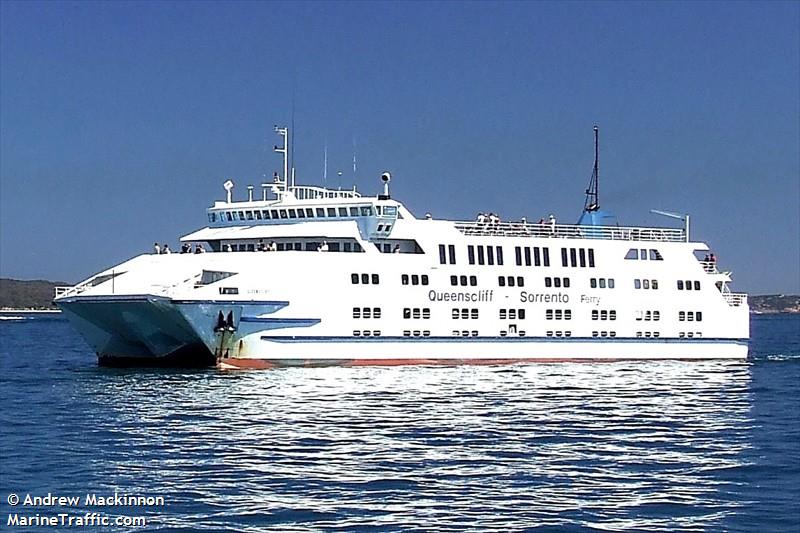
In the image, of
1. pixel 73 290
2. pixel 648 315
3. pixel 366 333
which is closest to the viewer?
pixel 73 290

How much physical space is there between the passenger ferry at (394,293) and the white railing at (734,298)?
14 cm

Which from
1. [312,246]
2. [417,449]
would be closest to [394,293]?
[312,246]

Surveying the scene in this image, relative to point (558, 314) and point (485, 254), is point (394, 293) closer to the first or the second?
point (485, 254)

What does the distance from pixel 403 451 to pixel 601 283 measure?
24.9 metres

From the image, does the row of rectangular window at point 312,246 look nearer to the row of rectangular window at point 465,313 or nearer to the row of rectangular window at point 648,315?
the row of rectangular window at point 465,313

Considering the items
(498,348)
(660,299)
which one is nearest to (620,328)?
(660,299)

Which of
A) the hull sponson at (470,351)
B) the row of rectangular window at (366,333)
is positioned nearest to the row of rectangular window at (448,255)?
the hull sponson at (470,351)

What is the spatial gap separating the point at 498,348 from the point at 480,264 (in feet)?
10.7

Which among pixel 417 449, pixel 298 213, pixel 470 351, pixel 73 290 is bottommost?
pixel 417 449

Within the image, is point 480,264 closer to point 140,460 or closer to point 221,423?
point 221,423

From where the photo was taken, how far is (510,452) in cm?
2175

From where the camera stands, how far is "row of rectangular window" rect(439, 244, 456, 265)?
1623 inches

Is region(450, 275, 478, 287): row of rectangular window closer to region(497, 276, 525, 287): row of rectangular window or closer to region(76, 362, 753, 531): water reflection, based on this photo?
region(497, 276, 525, 287): row of rectangular window

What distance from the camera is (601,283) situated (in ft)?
147
